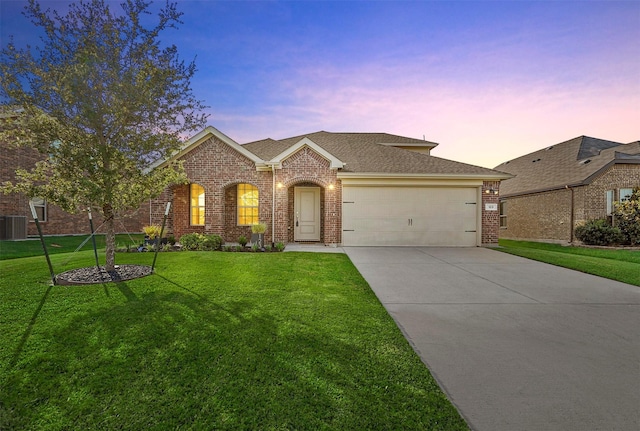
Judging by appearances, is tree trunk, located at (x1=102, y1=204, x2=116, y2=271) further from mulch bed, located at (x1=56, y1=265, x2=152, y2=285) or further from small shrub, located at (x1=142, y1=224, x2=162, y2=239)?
small shrub, located at (x1=142, y1=224, x2=162, y2=239)

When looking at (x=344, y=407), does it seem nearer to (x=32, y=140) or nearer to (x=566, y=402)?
(x=566, y=402)

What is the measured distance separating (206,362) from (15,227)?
57.9 ft

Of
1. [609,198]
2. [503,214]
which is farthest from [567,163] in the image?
[503,214]

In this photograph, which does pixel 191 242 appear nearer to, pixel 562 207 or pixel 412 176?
pixel 412 176

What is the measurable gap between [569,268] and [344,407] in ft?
30.0

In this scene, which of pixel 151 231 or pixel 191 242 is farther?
pixel 151 231

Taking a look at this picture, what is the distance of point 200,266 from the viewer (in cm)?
697

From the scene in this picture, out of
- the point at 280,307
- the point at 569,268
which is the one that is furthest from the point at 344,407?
the point at 569,268

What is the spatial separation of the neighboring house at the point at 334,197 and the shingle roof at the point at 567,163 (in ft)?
20.3

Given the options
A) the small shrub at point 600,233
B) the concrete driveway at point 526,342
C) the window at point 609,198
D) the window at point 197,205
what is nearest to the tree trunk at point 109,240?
the concrete driveway at point 526,342

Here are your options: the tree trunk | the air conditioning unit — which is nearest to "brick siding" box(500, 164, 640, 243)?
the tree trunk

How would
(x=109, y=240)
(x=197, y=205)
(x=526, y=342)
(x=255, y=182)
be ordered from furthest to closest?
1. (x=197, y=205)
2. (x=255, y=182)
3. (x=109, y=240)
4. (x=526, y=342)

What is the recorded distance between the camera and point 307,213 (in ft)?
42.2

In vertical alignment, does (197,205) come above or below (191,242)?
above
